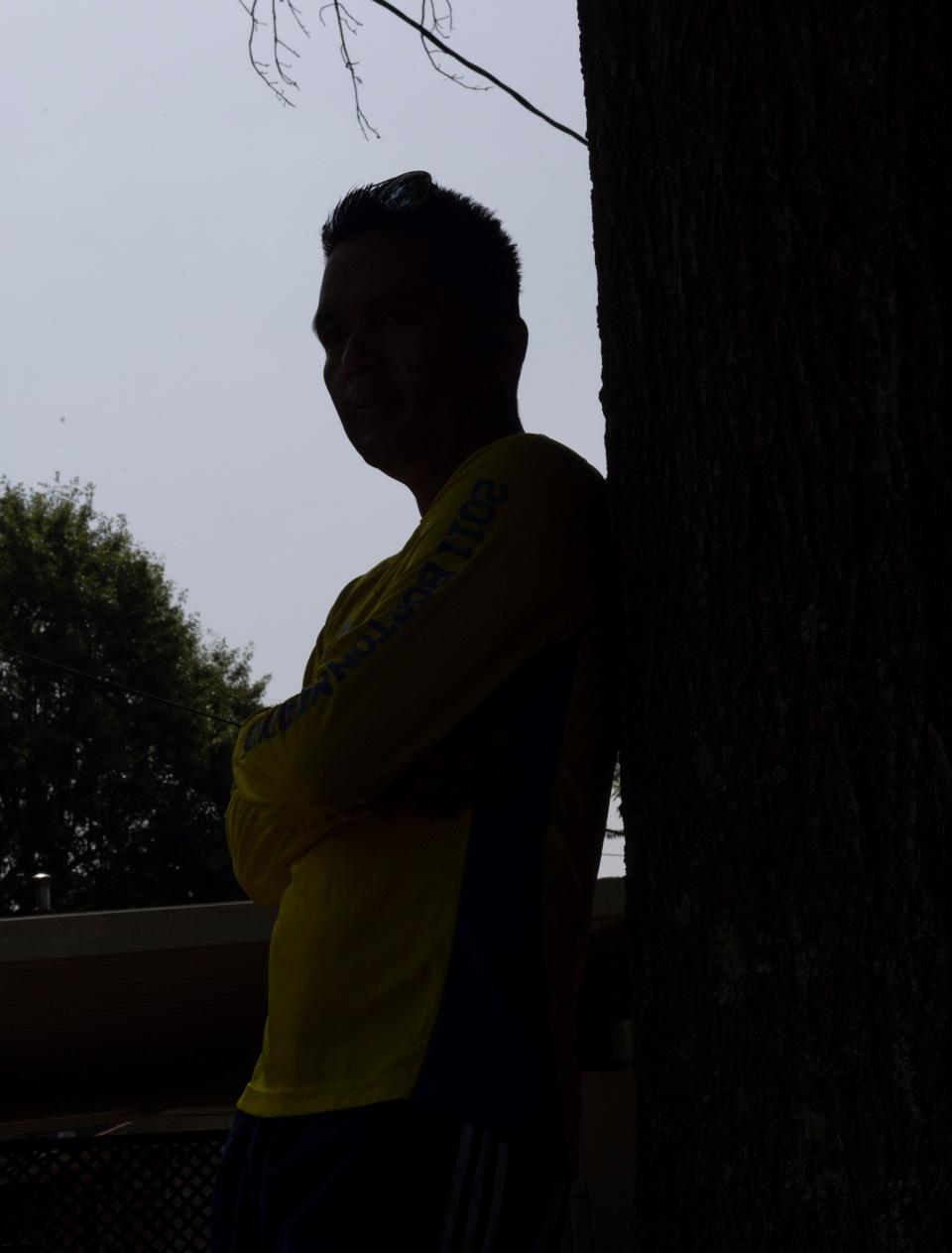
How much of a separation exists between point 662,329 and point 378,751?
0.62 meters

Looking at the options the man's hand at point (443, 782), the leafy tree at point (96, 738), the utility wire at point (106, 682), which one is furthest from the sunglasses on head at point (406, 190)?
the leafy tree at point (96, 738)

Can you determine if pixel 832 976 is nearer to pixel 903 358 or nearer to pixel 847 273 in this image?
pixel 903 358

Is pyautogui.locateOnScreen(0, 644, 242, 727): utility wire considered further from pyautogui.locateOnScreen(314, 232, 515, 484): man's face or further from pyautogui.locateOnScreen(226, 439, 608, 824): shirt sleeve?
pyautogui.locateOnScreen(226, 439, 608, 824): shirt sleeve

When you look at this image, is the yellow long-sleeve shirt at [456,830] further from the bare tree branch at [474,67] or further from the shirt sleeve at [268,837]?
the bare tree branch at [474,67]

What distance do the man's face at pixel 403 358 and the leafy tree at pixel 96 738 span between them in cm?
3130

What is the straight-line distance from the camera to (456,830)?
1.71m

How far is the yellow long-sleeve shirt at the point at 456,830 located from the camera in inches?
63.9

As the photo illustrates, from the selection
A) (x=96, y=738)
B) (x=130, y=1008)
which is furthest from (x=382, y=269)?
(x=96, y=738)

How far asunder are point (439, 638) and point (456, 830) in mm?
235

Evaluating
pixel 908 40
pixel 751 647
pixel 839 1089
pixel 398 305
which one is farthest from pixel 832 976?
pixel 398 305

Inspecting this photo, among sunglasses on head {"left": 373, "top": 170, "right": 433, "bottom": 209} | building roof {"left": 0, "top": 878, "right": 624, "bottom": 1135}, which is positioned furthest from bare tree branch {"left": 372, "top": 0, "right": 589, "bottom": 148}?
building roof {"left": 0, "top": 878, "right": 624, "bottom": 1135}

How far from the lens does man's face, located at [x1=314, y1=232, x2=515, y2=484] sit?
6.89 feet

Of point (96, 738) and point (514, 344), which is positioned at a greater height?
point (96, 738)

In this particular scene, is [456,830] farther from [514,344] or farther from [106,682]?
[106,682]
